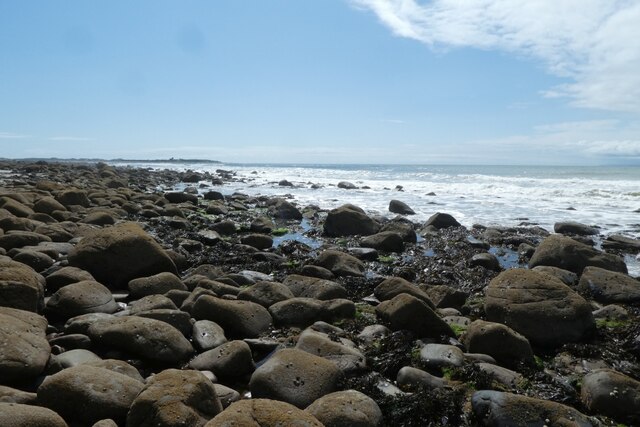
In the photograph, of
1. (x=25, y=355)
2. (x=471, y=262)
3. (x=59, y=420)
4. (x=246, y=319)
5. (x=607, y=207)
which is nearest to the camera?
(x=59, y=420)

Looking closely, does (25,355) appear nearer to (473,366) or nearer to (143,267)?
(143,267)

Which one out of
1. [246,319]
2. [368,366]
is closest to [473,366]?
[368,366]

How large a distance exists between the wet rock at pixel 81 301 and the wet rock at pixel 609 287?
7.91 metres

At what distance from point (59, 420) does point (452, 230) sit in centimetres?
1412

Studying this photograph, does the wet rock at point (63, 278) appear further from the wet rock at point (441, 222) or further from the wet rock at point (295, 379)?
the wet rock at point (441, 222)

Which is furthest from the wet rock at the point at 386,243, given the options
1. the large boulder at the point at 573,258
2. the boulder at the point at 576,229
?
the boulder at the point at 576,229

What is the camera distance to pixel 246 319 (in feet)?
20.5

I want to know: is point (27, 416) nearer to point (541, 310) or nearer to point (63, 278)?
point (63, 278)

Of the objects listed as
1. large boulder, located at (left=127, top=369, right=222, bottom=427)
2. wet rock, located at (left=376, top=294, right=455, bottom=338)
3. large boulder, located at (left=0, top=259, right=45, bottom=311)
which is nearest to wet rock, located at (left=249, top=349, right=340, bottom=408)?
large boulder, located at (left=127, top=369, right=222, bottom=427)

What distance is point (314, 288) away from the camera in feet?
25.5

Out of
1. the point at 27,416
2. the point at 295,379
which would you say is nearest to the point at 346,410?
the point at 295,379

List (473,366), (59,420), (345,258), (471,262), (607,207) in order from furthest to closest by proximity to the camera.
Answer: (607,207)
(471,262)
(345,258)
(473,366)
(59,420)

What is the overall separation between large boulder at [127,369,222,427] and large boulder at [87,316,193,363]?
1.19 meters

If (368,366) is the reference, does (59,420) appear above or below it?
above
